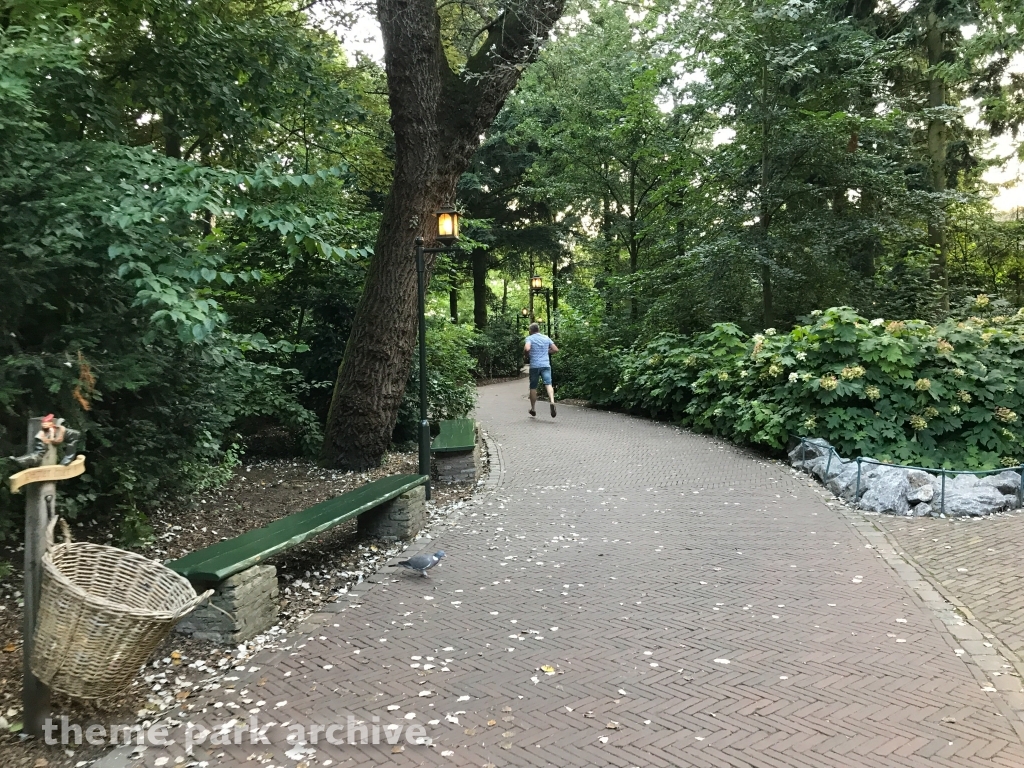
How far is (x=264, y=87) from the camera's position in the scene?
321 inches

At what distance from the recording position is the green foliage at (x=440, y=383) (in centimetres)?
1102

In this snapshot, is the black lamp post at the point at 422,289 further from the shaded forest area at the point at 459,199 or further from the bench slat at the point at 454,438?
the shaded forest area at the point at 459,199

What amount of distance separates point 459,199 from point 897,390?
704 inches

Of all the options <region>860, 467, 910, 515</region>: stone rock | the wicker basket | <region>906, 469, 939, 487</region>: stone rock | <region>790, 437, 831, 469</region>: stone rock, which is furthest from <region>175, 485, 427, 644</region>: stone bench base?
<region>790, 437, 831, 469</region>: stone rock

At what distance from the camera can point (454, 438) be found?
9195 mm

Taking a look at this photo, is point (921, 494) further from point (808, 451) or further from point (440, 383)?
point (440, 383)

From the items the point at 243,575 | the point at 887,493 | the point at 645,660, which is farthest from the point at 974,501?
the point at 243,575

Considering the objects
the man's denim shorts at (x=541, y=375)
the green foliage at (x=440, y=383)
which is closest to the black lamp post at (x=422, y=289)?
the green foliage at (x=440, y=383)

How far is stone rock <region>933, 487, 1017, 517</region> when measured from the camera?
7.15 metres

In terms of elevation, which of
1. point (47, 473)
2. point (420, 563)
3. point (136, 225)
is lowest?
point (420, 563)

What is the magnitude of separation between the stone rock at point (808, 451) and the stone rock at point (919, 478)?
118 centimetres

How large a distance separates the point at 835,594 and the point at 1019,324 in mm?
6984

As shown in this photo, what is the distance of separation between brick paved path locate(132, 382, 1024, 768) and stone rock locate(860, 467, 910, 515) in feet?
2.57

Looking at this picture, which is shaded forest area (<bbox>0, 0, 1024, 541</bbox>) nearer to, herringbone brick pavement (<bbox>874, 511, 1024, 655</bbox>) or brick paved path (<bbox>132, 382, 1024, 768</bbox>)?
herringbone brick pavement (<bbox>874, 511, 1024, 655</bbox>)
